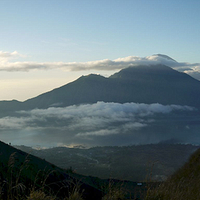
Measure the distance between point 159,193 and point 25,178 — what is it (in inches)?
208

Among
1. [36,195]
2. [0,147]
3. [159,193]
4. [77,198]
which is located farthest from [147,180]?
[0,147]

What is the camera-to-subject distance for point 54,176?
12.0 m

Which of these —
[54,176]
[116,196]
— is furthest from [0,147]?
[116,196]

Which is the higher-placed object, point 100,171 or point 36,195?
point 36,195

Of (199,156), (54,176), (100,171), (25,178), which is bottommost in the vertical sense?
(100,171)

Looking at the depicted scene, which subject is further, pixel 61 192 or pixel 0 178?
pixel 61 192

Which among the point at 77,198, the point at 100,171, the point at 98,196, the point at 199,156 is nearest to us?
the point at 77,198

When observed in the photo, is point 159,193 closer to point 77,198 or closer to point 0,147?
point 77,198

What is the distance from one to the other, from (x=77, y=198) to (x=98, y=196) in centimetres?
511

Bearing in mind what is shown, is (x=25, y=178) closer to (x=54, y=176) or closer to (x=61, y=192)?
(x=61, y=192)

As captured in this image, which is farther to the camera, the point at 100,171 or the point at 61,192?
the point at 100,171

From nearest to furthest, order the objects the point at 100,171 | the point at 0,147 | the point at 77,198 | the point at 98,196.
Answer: the point at 77,198 < the point at 98,196 < the point at 0,147 < the point at 100,171

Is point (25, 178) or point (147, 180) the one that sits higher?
point (147, 180)

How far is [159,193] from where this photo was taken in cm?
665
